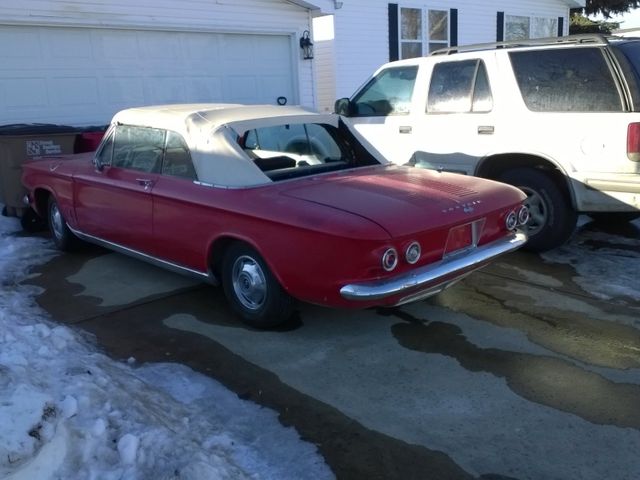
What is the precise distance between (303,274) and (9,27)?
6951 mm

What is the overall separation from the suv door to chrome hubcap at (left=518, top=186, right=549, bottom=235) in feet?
4.74

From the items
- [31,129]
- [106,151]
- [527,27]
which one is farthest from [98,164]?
[527,27]

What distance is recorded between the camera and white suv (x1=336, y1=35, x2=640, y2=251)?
5.28m

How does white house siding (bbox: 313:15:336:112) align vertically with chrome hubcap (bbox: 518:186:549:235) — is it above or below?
above

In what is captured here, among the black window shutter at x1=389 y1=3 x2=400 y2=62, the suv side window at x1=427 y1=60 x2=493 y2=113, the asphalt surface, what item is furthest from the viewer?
the black window shutter at x1=389 y1=3 x2=400 y2=62

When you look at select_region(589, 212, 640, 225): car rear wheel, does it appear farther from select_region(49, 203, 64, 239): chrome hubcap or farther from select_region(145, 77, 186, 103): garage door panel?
select_region(145, 77, 186, 103): garage door panel

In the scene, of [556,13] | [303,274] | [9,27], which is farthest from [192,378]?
[556,13]

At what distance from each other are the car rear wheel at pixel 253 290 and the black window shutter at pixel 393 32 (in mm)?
11928

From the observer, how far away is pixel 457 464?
9.52 ft

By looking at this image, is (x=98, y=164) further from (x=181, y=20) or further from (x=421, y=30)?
(x=421, y=30)

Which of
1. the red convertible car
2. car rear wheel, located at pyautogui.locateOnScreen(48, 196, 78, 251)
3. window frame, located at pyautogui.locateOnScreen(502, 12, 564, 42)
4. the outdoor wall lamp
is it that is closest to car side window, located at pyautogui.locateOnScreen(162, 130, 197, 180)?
the red convertible car

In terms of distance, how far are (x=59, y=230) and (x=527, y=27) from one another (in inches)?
648

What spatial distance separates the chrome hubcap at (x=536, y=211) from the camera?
5937 mm

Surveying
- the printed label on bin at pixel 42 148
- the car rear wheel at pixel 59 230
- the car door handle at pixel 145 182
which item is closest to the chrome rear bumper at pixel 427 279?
the car door handle at pixel 145 182
